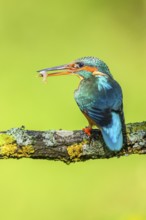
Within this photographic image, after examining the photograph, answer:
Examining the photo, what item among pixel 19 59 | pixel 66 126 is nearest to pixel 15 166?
pixel 66 126

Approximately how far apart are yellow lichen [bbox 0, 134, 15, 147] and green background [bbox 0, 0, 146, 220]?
3.26ft

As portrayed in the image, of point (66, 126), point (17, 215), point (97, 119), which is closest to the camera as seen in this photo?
point (97, 119)

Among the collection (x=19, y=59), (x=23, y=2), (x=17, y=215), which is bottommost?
(x=17, y=215)

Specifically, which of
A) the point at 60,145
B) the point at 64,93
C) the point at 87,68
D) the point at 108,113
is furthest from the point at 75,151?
Result: the point at 64,93

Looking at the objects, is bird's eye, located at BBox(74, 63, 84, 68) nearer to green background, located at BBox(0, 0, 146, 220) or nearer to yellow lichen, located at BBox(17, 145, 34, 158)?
yellow lichen, located at BBox(17, 145, 34, 158)

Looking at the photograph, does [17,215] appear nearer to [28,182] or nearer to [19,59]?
[28,182]

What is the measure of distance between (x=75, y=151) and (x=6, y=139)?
187 mm

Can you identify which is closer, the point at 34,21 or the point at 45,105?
the point at 45,105

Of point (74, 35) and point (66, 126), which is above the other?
point (74, 35)

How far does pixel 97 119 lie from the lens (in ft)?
7.62

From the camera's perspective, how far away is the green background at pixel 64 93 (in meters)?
3.60

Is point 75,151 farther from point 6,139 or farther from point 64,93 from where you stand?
point 64,93

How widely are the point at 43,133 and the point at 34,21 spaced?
2.22m

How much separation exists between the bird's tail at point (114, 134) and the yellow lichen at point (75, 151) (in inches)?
3.9
